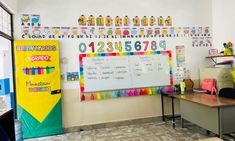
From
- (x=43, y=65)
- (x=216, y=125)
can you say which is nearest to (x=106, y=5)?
(x=43, y=65)

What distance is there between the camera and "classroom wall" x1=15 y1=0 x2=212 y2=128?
13.9ft

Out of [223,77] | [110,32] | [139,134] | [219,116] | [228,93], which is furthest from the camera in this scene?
[110,32]

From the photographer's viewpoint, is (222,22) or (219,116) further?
(222,22)

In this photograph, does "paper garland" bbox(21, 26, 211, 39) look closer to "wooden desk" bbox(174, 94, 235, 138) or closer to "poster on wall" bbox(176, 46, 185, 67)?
"poster on wall" bbox(176, 46, 185, 67)

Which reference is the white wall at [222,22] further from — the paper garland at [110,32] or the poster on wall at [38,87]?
the poster on wall at [38,87]

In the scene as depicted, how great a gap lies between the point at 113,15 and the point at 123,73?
1.38 meters

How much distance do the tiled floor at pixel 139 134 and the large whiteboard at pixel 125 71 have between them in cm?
94

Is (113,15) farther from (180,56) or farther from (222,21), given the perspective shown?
(222,21)

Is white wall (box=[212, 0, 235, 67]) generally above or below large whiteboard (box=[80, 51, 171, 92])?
above

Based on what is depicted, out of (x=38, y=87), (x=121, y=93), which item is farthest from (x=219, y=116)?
(x=38, y=87)

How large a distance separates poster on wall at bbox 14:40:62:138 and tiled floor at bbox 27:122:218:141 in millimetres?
301

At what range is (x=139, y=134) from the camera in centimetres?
393

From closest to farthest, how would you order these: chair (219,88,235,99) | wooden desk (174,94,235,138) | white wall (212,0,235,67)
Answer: wooden desk (174,94,235,138) → chair (219,88,235,99) → white wall (212,0,235,67)

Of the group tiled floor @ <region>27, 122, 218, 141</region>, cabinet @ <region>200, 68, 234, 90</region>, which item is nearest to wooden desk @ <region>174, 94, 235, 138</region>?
tiled floor @ <region>27, 122, 218, 141</region>
